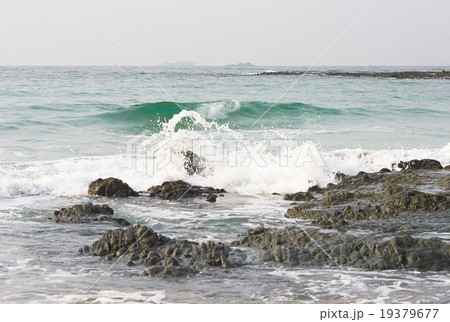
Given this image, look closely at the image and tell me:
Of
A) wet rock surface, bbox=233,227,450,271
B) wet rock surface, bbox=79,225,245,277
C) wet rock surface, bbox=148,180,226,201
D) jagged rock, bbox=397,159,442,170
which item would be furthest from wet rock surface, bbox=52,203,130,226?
jagged rock, bbox=397,159,442,170

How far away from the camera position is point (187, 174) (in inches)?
452

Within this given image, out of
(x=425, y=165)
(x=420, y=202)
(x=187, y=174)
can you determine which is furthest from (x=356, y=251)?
(x=425, y=165)

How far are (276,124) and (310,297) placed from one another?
17644mm

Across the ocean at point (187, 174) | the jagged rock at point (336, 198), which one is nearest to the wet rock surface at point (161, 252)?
the ocean at point (187, 174)

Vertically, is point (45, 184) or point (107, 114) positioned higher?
point (107, 114)

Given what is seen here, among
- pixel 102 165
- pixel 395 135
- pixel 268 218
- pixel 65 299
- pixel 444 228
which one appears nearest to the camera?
pixel 65 299

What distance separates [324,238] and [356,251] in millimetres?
508

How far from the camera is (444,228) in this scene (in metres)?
6.97

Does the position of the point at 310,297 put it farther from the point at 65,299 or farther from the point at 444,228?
the point at 444,228

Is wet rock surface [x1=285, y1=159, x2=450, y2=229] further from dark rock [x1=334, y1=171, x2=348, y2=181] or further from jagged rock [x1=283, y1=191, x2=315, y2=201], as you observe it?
jagged rock [x1=283, y1=191, x2=315, y2=201]

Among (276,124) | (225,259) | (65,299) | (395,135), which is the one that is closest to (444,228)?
(225,259)

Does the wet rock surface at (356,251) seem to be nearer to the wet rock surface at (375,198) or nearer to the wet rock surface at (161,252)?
the wet rock surface at (161,252)

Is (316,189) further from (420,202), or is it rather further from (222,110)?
(222,110)

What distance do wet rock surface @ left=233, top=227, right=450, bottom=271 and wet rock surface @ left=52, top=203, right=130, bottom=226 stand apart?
2.47 meters
